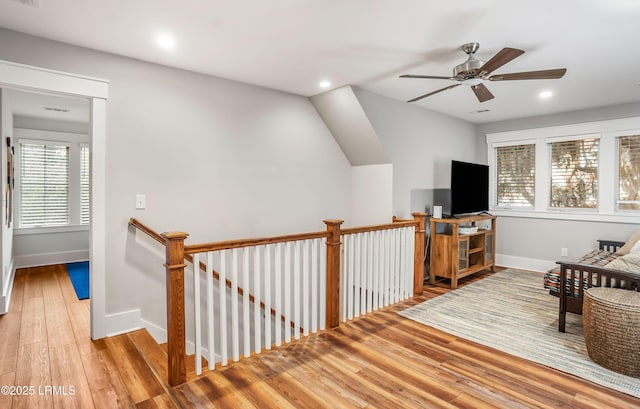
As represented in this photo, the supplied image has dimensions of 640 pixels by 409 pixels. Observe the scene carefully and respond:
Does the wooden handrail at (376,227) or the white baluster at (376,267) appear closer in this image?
the wooden handrail at (376,227)

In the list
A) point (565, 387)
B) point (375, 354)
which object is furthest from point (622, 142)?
point (375, 354)

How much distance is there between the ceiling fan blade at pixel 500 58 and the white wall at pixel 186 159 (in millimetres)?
2134

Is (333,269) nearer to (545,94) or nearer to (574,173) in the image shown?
(545,94)

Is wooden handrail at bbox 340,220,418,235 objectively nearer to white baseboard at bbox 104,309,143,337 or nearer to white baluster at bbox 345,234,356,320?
white baluster at bbox 345,234,356,320

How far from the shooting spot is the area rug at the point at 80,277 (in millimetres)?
4014

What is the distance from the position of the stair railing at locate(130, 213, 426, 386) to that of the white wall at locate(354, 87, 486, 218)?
0.69m

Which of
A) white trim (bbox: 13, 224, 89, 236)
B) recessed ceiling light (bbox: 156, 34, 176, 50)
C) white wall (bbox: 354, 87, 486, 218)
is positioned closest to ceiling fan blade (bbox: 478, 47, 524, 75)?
white wall (bbox: 354, 87, 486, 218)

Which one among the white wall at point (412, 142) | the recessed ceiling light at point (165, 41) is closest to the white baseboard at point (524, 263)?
the white wall at point (412, 142)

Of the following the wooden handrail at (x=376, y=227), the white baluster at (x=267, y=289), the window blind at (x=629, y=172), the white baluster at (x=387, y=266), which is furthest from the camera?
the window blind at (x=629, y=172)

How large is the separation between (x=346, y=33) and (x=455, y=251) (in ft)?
10.1

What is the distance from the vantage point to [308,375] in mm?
2326

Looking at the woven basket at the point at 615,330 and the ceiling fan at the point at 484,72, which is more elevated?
the ceiling fan at the point at 484,72

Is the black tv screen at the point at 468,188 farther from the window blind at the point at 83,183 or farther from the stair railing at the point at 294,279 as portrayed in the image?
the window blind at the point at 83,183

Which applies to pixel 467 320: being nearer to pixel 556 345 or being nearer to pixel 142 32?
pixel 556 345
